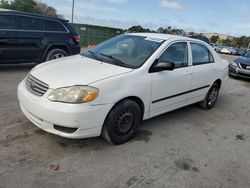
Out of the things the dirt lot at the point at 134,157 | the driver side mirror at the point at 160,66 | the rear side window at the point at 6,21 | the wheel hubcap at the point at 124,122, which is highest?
the rear side window at the point at 6,21

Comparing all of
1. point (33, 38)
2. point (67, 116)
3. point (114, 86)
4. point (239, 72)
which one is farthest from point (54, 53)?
point (239, 72)

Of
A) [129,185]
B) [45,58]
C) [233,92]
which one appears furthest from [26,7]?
[129,185]

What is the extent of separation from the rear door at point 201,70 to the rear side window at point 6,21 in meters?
5.23

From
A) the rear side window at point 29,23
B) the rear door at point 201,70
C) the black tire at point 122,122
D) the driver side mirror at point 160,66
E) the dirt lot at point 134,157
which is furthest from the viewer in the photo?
the rear side window at point 29,23

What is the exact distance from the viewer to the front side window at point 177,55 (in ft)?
13.1

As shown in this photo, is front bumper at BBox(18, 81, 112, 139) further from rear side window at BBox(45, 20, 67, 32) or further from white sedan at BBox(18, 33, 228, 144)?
rear side window at BBox(45, 20, 67, 32)

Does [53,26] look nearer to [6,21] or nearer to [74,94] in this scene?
[6,21]

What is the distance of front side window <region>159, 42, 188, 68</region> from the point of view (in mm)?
3988

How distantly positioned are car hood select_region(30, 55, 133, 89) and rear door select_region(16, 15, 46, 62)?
3.86 m

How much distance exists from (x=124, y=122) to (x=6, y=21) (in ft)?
17.7

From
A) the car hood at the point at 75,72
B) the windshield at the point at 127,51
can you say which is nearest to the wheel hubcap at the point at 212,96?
the windshield at the point at 127,51

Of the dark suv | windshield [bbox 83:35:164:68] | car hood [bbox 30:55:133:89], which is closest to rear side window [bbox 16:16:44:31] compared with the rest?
the dark suv

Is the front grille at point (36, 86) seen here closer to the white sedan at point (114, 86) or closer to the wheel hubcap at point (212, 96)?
the white sedan at point (114, 86)

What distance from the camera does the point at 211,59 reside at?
5305 millimetres
